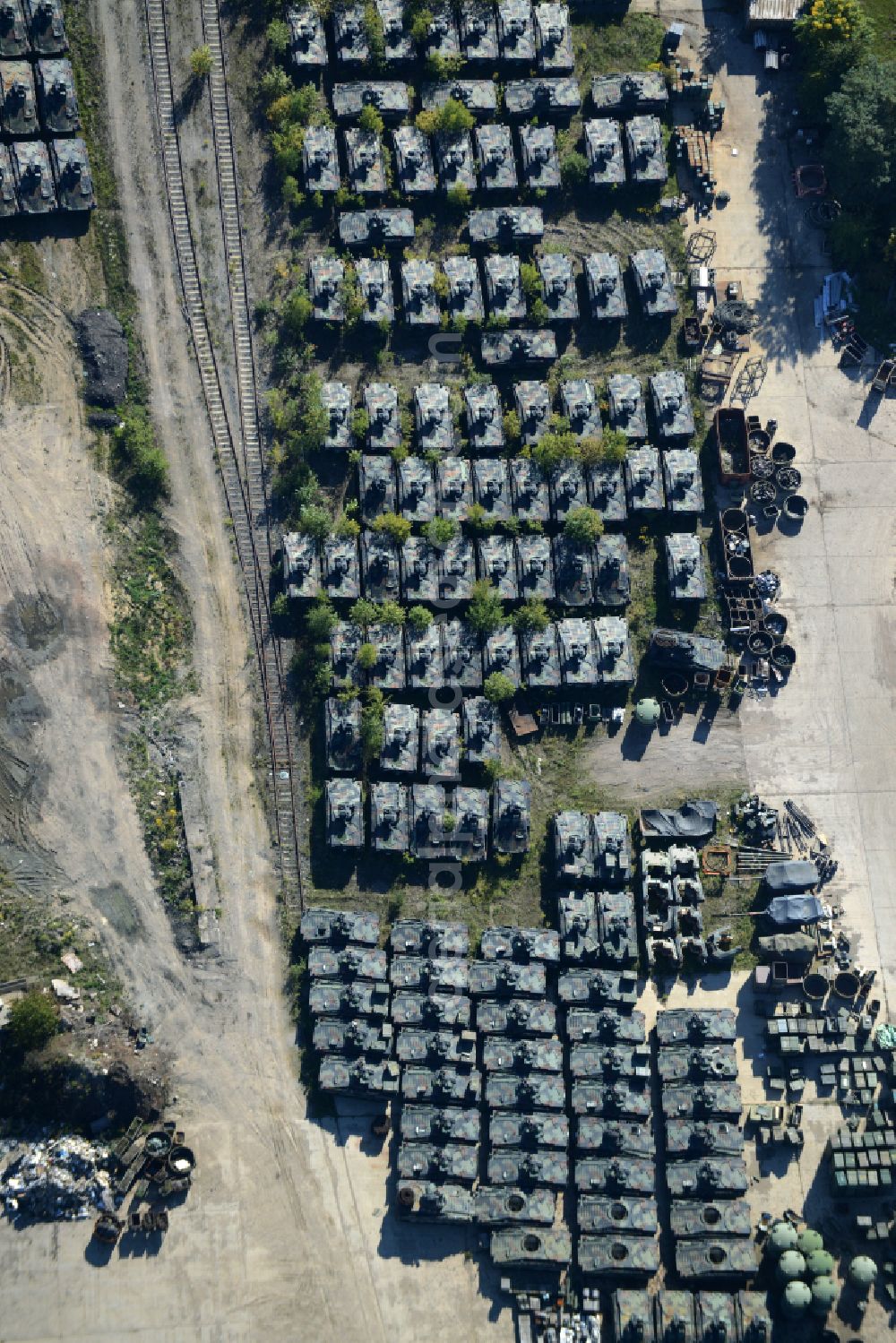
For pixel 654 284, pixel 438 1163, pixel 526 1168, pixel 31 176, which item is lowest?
pixel 526 1168

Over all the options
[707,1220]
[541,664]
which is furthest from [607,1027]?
[541,664]

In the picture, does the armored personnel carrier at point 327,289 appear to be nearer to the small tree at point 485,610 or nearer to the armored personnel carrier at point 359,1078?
the small tree at point 485,610

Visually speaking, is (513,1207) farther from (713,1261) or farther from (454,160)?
(454,160)

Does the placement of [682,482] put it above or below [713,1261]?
above

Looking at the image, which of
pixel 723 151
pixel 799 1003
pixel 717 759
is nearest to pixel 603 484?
pixel 717 759

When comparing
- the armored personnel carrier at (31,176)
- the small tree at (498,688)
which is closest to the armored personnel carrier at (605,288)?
the small tree at (498,688)

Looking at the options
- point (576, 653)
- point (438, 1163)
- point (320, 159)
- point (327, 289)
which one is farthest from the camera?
point (320, 159)
